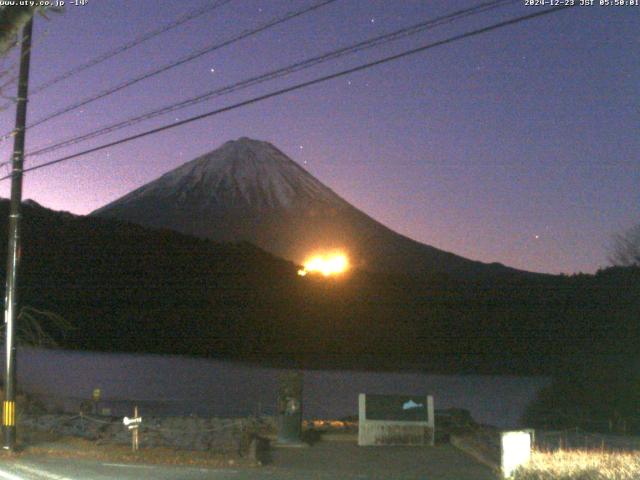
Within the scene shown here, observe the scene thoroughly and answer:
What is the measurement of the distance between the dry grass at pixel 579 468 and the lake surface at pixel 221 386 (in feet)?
62.1

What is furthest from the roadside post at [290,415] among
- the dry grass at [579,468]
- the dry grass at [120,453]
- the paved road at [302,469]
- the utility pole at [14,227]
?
the dry grass at [579,468]

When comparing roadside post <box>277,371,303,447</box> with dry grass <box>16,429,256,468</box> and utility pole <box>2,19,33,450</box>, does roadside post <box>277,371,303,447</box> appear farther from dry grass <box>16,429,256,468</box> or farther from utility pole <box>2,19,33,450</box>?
utility pole <box>2,19,33,450</box>

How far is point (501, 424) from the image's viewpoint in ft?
99.8

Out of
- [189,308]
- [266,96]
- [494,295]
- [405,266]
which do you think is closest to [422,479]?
[266,96]

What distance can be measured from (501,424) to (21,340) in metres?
17.4

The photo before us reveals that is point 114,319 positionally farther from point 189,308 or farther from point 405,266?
point 405,266

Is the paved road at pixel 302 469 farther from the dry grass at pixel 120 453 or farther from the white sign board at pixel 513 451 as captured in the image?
the white sign board at pixel 513 451

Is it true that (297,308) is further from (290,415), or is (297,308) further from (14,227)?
(14,227)

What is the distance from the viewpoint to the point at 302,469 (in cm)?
1339

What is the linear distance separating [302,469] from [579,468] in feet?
15.9

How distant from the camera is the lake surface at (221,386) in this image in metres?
32.4

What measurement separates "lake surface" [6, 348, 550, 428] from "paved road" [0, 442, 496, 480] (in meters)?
15.8

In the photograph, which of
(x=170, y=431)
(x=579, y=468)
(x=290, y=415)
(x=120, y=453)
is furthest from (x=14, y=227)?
(x=579, y=468)

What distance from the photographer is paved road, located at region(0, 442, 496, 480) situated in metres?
12.3
